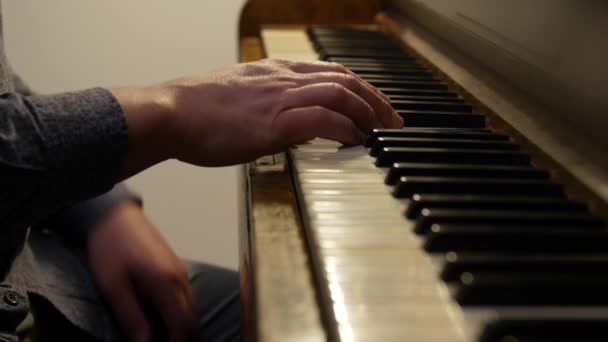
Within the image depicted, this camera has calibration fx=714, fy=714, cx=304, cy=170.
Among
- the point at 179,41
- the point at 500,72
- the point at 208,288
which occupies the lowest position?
the point at 208,288

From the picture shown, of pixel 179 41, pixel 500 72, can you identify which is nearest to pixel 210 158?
pixel 500 72

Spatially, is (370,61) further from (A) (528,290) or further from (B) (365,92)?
(A) (528,290)

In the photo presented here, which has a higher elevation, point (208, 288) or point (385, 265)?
point (385, 265)

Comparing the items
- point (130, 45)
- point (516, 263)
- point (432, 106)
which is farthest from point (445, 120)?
point (130, 45)

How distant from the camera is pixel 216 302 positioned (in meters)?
1.05

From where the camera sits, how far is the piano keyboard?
0.41 meters

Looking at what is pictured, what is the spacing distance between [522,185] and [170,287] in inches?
20.0

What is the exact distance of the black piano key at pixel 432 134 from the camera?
744 millimetres

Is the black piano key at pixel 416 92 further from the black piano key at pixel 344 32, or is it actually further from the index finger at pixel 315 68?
the black piano key at pixel 344 32

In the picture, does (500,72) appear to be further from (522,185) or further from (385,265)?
(385,265)

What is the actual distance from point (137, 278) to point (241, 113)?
36 centimetres

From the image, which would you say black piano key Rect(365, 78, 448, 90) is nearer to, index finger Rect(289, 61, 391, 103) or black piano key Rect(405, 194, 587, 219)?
index finger Rect(289, 61, 391, 103)

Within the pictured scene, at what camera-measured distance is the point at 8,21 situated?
188 centimetres

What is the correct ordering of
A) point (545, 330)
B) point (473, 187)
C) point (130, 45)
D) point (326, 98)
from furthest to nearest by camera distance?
point (130, 45)
point (326, 98)
point (473, 187)
point (545, 330)
